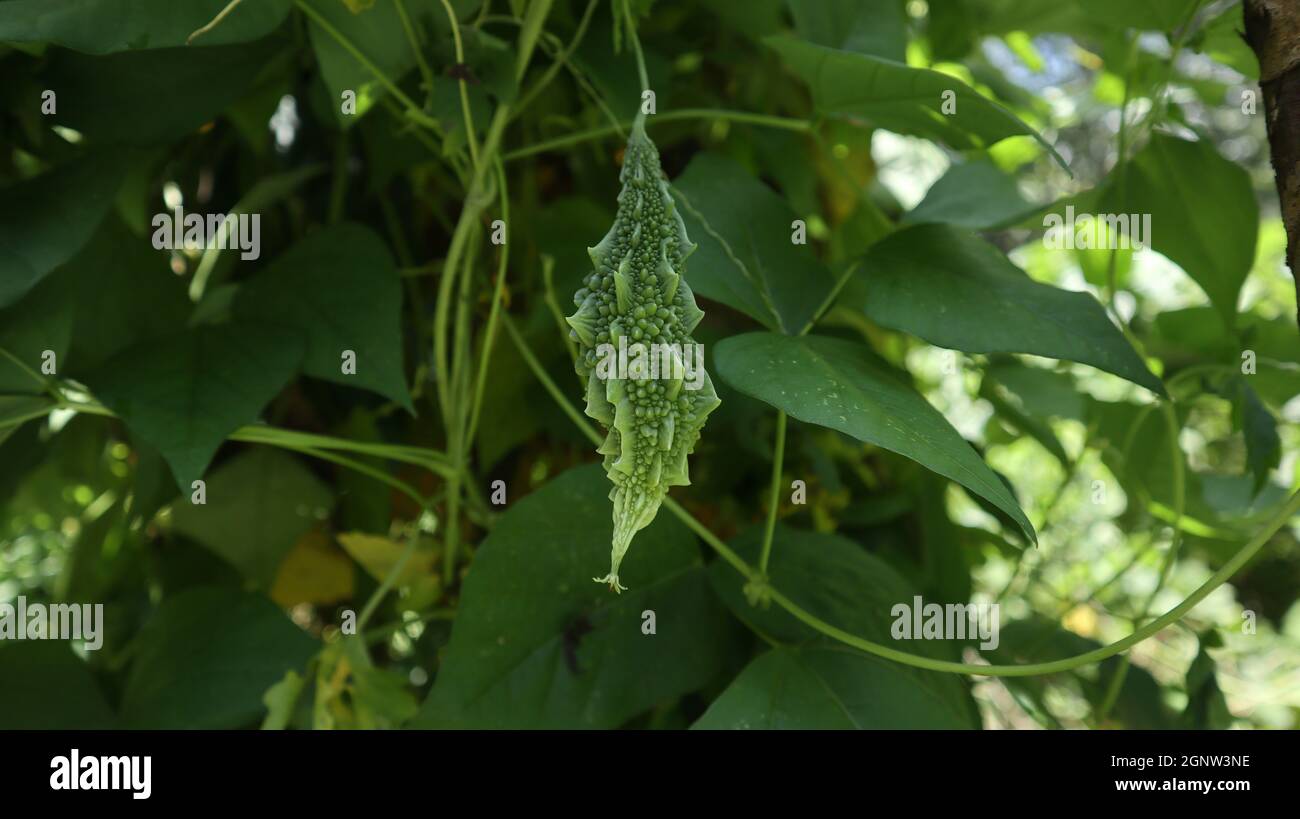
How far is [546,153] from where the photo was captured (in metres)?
0.77

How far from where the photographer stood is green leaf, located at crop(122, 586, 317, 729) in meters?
0.58

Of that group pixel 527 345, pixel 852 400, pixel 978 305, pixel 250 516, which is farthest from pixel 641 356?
pixel 250 516

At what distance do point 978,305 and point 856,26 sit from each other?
9.7 inches

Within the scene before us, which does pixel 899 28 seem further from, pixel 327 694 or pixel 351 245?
pixel 327 694

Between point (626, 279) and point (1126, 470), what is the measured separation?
549 mm

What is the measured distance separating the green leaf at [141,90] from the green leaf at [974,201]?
0.44m

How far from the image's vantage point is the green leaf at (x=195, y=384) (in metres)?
0.49

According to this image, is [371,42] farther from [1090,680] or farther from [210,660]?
[1090,680]

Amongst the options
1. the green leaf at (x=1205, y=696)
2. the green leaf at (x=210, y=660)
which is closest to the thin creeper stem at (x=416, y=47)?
the green leaf at (x=210, y=660)

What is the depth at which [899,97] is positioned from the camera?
0.50 meters

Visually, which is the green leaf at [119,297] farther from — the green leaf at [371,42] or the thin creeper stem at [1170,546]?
the thin creeper stem at [1170,546]

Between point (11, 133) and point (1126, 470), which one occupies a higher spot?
point (11, 133)
